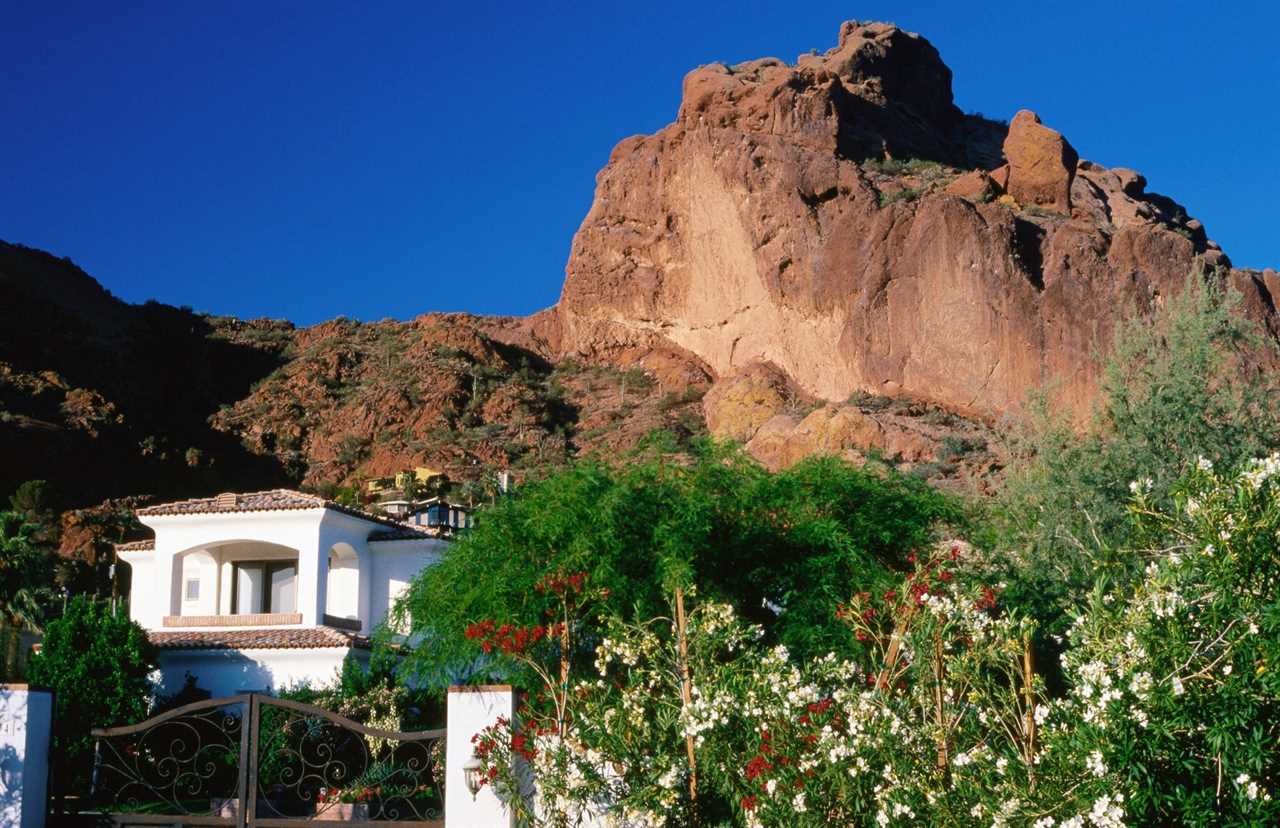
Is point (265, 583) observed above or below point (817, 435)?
below

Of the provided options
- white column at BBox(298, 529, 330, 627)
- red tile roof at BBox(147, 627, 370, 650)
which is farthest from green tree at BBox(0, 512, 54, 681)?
white column at BBox(298, 529, 330, 627)

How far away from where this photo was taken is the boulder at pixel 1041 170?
70625mm

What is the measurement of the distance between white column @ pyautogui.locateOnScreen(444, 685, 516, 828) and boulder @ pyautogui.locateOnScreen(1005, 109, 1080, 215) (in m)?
64.4

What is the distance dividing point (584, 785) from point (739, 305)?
202ft

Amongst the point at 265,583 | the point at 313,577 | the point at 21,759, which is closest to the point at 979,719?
the point at 21,759

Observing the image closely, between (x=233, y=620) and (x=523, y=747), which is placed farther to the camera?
(x=233, y=620)

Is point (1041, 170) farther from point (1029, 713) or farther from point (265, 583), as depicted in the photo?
point (1029, 713)

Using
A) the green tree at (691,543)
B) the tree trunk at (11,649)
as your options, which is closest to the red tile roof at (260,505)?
the tree trunk at (11,649)

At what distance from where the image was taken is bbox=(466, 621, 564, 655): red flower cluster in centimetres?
1169

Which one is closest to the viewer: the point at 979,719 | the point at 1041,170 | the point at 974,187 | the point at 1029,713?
the point at 1029,713

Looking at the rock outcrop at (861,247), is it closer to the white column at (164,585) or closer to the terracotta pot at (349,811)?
A: the white column at (164,585)

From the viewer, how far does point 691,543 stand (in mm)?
15367

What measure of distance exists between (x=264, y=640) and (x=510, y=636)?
584 inches

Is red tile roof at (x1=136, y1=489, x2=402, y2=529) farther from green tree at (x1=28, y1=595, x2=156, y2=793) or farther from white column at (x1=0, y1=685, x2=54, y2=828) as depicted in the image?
white column at (x1=0, y1=685, x2=54, y2=828)
